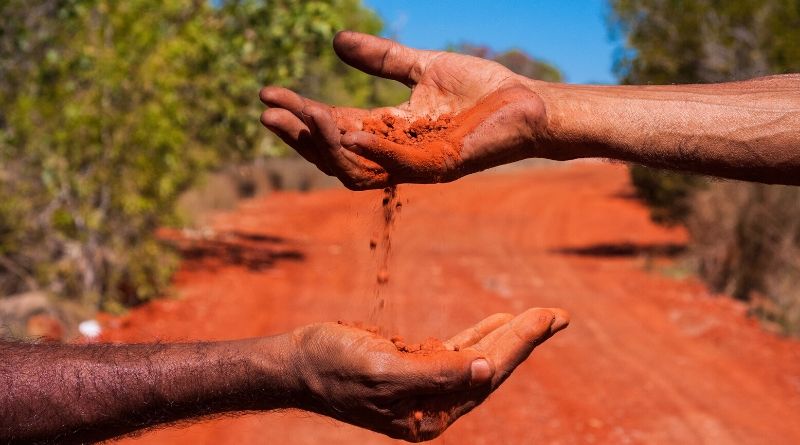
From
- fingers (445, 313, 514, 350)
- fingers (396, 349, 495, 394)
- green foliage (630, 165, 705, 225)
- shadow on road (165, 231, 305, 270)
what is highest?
green foliage (630, 165, 705, 225)

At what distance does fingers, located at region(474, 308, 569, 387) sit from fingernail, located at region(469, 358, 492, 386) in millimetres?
57

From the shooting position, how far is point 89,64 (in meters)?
8.55

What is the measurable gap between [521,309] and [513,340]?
753cm

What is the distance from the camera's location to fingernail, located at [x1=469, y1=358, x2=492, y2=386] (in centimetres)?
A: 223

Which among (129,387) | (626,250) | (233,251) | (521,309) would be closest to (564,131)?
(129,387)

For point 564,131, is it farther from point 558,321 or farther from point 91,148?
point 91,148

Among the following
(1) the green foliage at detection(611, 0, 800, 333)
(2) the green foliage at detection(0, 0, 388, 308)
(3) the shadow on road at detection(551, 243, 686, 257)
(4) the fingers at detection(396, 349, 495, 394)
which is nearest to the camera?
(4) the fingers at detection(396, 349, 495, 394)

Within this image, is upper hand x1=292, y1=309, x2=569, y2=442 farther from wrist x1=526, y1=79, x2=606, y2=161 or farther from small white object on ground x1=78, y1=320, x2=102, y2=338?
small white object on ground x1=78, y1=320, x2=102, y2=338

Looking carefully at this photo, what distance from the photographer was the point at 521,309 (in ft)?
32.1

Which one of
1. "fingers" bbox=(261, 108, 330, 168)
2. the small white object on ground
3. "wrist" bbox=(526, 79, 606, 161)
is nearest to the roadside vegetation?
the small white object on ground

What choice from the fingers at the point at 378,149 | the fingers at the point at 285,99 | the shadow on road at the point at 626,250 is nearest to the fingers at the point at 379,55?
the fingers at the point at 285,99

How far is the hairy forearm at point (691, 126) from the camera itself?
7.98ft

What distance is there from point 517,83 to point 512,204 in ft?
62.8

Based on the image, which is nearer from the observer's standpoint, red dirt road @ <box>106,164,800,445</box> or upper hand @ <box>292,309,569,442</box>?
upper hand @ <box>292,309,569,442</box>
